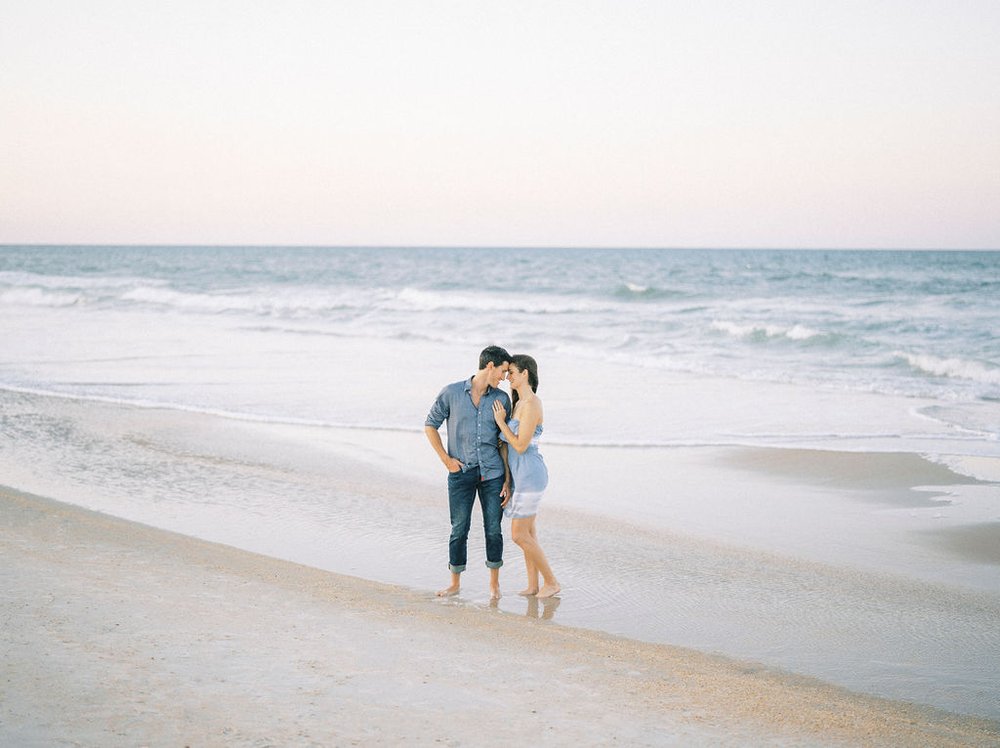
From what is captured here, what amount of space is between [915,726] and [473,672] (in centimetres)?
208

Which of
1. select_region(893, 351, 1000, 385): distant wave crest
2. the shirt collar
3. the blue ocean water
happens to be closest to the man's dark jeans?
the shirt collar

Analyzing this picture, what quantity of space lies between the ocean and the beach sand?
0.52 meters

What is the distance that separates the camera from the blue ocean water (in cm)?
1353

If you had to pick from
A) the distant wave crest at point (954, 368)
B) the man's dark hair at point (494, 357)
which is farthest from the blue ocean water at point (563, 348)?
the man's dark hair at point (494, 357)

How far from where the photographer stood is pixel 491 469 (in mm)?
6145

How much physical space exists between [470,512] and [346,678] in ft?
6.47

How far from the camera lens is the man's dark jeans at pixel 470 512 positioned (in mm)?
6125

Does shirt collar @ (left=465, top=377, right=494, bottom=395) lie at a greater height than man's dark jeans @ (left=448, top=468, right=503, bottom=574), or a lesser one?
greater

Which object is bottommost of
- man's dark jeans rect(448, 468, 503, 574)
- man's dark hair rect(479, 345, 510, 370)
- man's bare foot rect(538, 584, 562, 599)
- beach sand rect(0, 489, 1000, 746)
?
man's bare foot rect(538, 584, 562, 599)

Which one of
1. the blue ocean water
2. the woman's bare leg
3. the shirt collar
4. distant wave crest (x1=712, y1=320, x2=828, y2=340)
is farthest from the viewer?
distant wave crest (x1=712, y1=320, x2=828, y2=340)

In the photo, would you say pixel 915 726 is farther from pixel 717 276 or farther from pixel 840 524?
pixel 717 276

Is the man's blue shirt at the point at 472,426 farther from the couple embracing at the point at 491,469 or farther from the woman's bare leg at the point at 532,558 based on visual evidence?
the woman's bare leg at the point at 532,558

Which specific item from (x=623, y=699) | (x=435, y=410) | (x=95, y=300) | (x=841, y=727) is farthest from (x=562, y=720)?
(x=95, y=300)

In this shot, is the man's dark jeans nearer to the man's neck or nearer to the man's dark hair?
the man's neck
